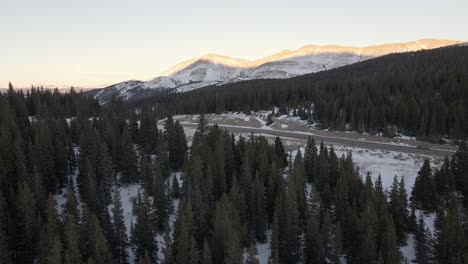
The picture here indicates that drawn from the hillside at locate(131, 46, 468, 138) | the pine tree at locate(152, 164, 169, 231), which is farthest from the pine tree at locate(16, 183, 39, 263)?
the hillside at locate(131, 46, 468, 138)

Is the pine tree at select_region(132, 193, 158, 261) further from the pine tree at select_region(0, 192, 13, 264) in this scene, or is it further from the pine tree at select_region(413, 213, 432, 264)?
the pine tree at select_region(413, 213, 432, 264)

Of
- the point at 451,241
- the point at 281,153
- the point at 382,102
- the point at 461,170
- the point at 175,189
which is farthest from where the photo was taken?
the point at 382,102

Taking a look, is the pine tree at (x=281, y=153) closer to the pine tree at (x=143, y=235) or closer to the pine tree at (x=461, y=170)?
the pine tree at (x=461, y=170)

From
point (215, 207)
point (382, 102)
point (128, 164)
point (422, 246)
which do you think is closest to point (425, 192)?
point (422, 246)

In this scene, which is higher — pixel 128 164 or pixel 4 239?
pixel 128 164

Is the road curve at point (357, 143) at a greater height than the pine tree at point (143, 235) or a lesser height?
greater

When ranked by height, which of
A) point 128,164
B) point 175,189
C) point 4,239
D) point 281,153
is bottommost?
point 4,239

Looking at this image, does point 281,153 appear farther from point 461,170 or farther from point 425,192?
point 461,170

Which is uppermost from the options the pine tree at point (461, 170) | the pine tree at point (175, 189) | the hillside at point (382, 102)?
the hillside at point (382, 102)

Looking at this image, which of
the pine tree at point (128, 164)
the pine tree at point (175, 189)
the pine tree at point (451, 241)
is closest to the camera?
the pine tree at point (451, 241)

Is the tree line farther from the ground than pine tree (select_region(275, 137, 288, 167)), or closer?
closer

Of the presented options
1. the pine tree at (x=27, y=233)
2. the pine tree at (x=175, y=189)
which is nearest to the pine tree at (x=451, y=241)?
the pine tree at (x=175, y=189)

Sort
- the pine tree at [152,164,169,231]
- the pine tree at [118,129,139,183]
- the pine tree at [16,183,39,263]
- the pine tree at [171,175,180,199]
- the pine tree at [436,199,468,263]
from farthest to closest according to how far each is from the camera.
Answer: the pine tree at [118,129,139,183] < the pine tree at [171,175,180,199] < the pine tree at [152,164,169,231] < the pine tree at [16,183,39,263] < the pine tree at [436,199,468,263]

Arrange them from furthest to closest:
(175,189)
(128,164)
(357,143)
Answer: (357,143) → (128,164) → (175,189)
